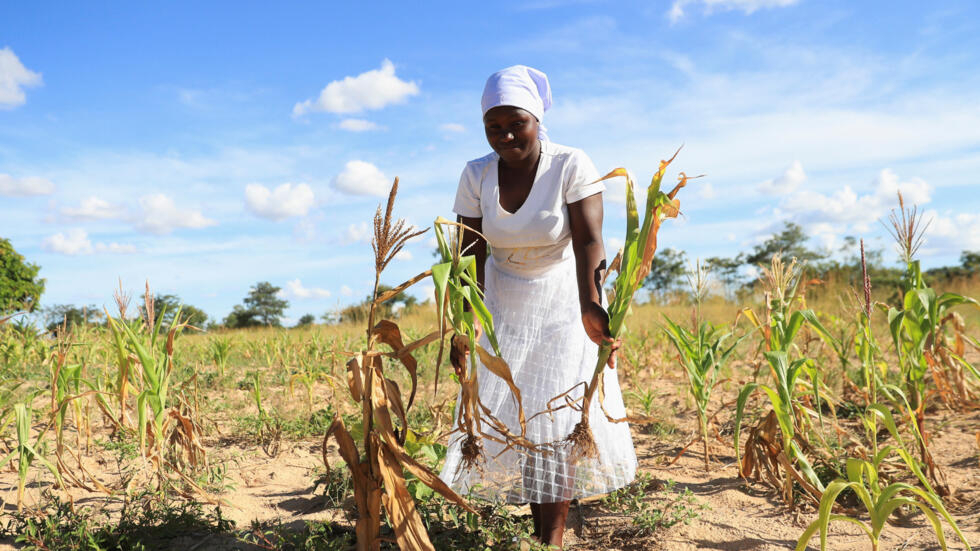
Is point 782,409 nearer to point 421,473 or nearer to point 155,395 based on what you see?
point 421,473

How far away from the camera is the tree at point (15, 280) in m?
11.1

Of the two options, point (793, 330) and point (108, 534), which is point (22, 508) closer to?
A: point (108, 534)

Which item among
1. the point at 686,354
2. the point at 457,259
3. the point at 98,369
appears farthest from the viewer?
the point at 98,369

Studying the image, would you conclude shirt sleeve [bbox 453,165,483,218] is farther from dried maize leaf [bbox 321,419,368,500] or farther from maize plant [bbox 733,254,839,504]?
maize plant [bbox 733,254,839,504]

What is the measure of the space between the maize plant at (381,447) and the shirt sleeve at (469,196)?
29.6 inches

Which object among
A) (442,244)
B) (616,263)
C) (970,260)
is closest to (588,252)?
(616,263)

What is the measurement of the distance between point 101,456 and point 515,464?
2505 millimetres

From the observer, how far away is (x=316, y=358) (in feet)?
16.6

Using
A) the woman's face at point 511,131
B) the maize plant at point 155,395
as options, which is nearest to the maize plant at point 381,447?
the woman's face at point 511,131

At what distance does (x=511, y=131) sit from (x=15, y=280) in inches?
510

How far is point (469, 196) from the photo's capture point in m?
2.48

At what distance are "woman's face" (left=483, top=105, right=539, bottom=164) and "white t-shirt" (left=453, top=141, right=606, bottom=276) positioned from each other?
11cm

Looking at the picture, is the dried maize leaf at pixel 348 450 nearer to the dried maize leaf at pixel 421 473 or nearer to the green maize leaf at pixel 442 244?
the dried maize leaf at pixel 421 473

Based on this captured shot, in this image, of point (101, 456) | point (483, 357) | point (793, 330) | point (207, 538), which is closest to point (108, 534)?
point (207, 538)
